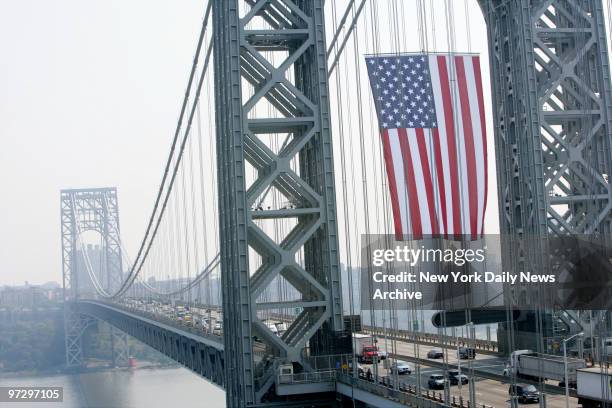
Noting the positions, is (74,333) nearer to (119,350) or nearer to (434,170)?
(119,350)

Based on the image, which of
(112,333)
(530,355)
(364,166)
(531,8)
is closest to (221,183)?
(364,166)

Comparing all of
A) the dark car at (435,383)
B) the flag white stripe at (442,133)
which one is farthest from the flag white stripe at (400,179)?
the dark car at (435,383)

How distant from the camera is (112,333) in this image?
127 m

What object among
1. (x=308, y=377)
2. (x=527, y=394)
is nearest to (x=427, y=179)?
(x=308, y=377)

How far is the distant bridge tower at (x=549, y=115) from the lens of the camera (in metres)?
32.1

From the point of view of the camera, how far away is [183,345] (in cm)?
4600

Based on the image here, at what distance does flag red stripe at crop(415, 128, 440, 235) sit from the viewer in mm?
26484

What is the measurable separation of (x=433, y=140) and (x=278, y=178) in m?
4.36

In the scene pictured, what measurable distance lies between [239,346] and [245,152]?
5.31m

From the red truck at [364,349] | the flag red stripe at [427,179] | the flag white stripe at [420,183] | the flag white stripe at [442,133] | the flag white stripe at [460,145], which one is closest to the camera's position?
the flag white stripe at [420,183]

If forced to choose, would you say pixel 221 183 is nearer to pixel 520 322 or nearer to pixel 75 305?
pixel 520 322

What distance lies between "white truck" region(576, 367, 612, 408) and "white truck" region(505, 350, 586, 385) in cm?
239

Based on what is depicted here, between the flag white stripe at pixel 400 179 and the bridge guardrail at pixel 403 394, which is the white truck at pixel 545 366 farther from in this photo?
Answer: the flag white stripe at pixel 400 179

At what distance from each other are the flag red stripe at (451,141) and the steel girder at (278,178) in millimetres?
3164
